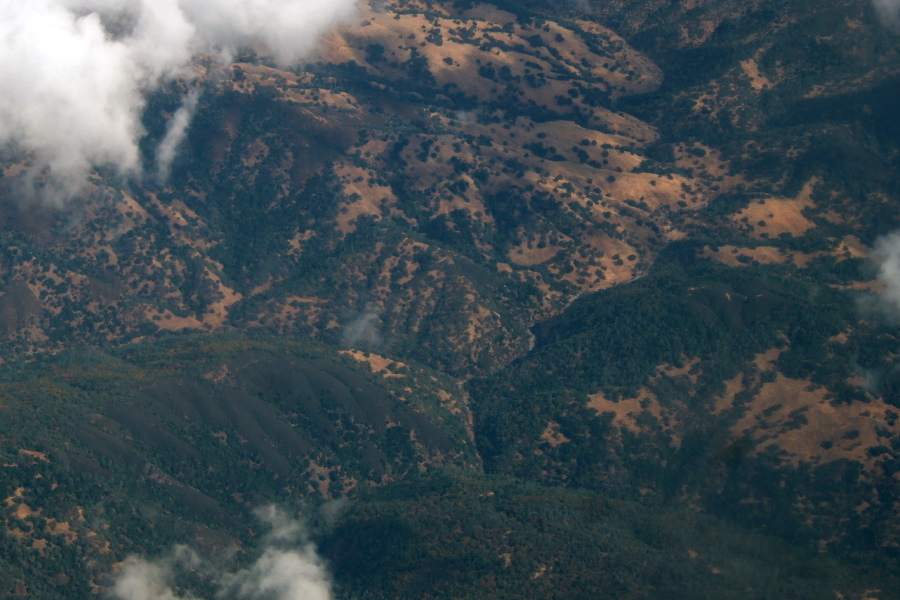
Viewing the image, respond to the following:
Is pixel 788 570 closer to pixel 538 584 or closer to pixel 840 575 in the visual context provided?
pixel 840 575

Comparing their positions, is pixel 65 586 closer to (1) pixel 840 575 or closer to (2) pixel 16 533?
(2) pixel 16 533

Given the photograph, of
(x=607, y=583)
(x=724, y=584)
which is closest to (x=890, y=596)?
(x=724, y=584)

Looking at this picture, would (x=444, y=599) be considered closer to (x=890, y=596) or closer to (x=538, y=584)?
(x=538, y=584)

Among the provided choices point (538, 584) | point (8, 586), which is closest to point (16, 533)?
point (8, 586)

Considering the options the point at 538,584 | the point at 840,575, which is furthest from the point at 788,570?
the point at 538,584

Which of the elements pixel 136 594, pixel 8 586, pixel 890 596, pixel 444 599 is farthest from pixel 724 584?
pixel 8 586

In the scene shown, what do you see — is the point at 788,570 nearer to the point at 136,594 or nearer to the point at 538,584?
the point at 538,584
